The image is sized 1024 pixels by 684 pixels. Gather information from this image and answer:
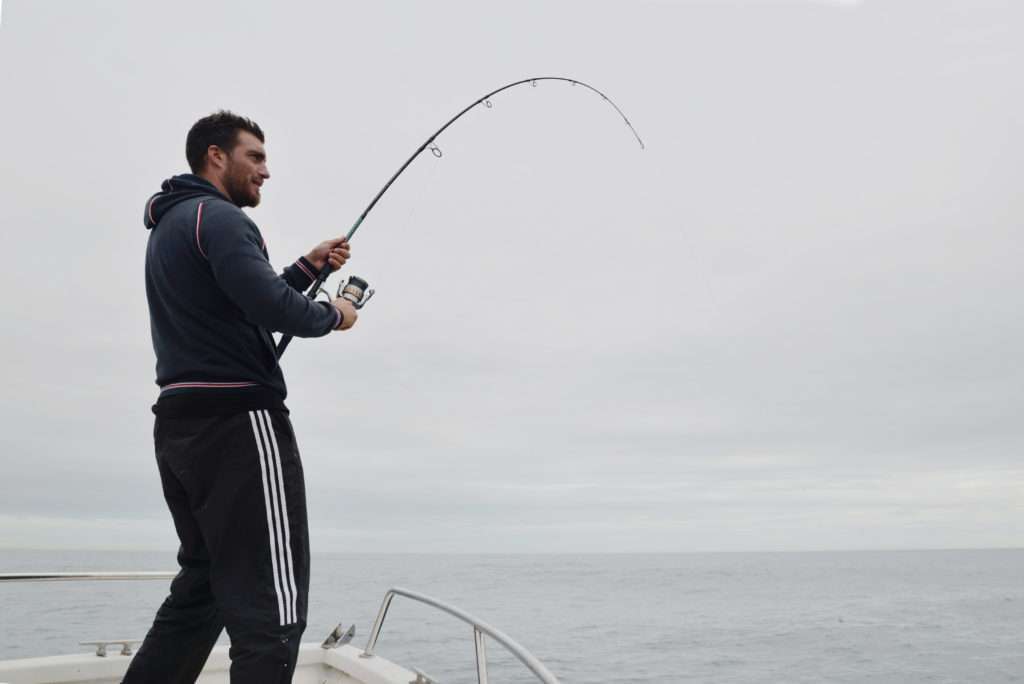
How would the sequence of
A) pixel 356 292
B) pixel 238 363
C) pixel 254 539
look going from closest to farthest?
pixel 254 539 < pixel 238 363 < pixel 356 292

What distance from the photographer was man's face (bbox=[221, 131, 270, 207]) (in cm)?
203

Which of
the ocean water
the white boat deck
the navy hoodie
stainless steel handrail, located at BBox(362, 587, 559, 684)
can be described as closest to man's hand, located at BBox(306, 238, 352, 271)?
the navy hoodie

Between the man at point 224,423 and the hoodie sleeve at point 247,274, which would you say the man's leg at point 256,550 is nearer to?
the man at point 224,423

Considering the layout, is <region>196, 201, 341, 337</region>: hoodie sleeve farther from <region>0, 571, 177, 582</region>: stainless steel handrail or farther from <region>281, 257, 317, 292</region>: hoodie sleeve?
<region>0, 571, 177, 582</region>: stainless steel handrail

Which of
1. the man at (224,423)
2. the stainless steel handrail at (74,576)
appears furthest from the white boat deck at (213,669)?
the man at (224,423)

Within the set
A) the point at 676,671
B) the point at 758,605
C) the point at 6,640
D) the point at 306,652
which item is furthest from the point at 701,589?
the point at 306,652

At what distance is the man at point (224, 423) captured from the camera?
1716mm

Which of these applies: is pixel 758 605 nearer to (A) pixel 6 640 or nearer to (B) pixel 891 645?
(B) pixel 891 645

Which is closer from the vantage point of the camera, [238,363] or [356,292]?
[238,363]

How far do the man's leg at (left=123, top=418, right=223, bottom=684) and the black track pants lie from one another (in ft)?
0.09

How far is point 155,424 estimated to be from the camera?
1.88 m

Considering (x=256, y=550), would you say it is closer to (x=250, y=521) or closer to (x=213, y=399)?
(x=250, y=521)

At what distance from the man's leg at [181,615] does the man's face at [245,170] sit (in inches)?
23.2

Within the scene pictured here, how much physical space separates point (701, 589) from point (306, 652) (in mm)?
60498
